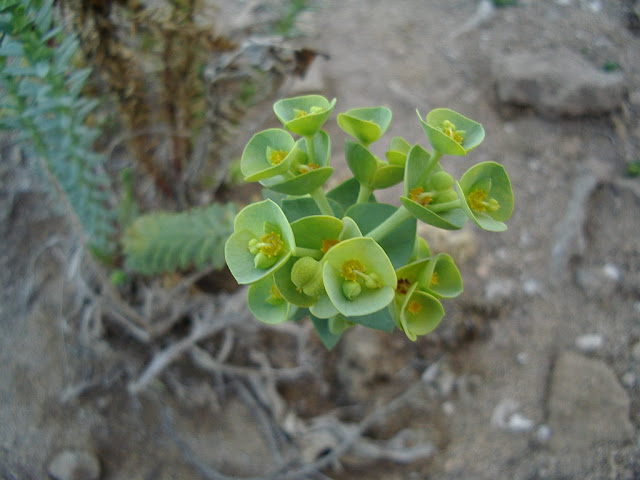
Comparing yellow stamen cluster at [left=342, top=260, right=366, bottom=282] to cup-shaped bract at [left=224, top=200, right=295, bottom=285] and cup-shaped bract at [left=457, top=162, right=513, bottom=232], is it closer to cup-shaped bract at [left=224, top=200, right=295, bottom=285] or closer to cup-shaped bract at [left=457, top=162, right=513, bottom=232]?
cup-shaped bract at [left=224, top=200, right=295, bottom=285]

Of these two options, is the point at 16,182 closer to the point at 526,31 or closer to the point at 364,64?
the point at 364,64

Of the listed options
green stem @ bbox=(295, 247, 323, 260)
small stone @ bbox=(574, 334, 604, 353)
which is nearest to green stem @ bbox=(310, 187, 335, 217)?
green stem @ bbox=(295, 247, 323, 260)

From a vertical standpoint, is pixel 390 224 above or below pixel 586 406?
above

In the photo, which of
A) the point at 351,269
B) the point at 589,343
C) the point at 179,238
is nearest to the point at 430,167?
the point at 351,269

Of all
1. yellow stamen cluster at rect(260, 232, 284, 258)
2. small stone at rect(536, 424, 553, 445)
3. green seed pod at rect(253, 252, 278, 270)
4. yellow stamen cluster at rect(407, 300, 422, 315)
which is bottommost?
small stone at rect(536, 424, 553, 445)

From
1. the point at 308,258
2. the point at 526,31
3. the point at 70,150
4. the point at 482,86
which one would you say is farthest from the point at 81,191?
the point at 526,31

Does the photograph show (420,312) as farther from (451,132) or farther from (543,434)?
(543,434)
